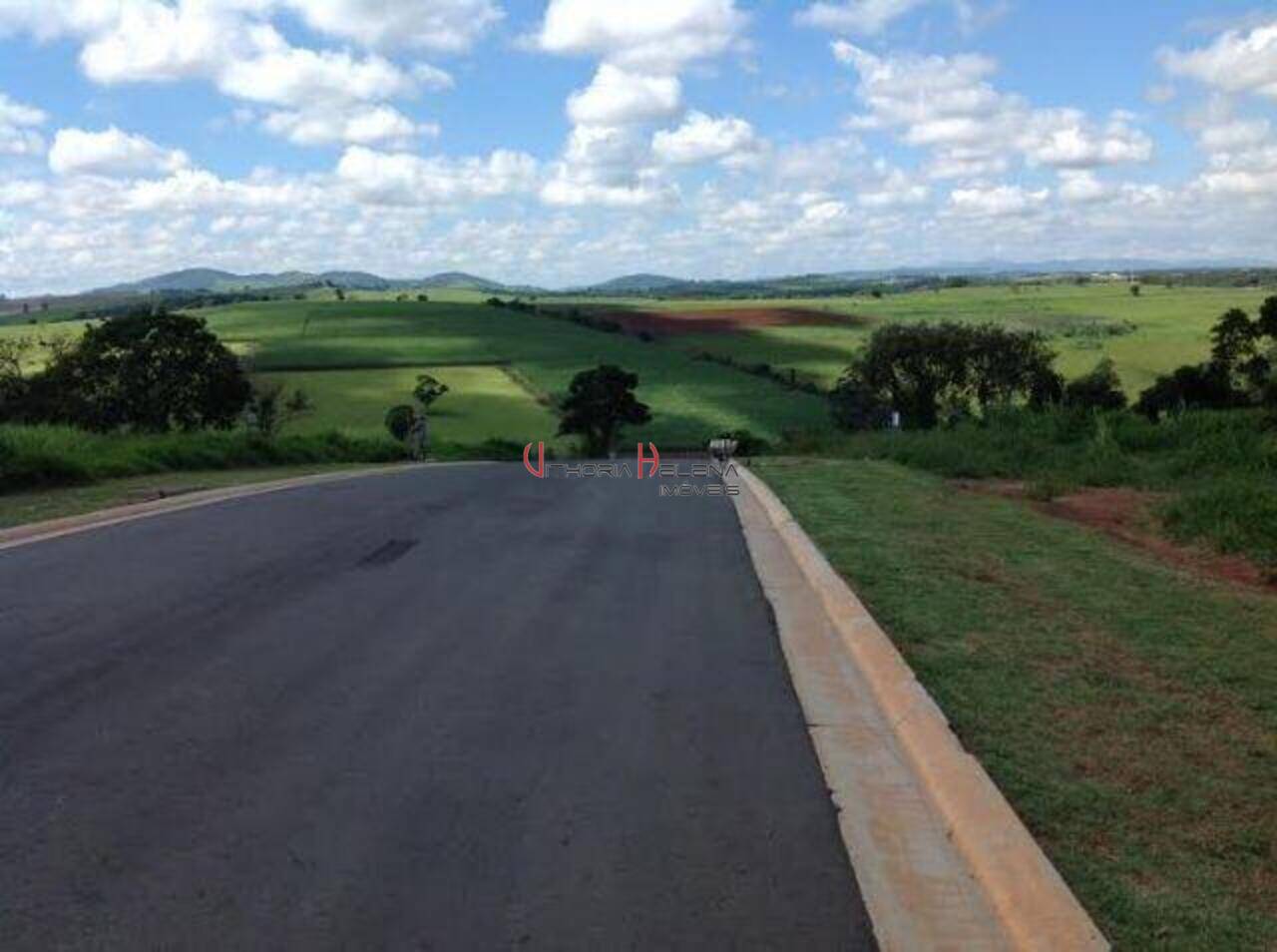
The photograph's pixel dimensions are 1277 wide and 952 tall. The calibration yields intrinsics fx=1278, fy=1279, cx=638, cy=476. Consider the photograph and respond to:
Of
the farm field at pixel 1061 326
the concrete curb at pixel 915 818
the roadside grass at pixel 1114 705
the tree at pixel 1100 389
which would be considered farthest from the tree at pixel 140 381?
the concrete curb at pixel 915 818

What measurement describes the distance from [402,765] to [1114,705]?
3.27 meters

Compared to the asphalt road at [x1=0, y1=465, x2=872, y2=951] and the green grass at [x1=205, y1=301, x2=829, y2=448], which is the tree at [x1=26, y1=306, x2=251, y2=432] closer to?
the green grass at [x1=205, y1=301, x2=829, y2=448]

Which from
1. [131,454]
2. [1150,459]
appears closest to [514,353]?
[131,454]

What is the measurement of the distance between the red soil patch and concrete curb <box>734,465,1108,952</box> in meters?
96.4

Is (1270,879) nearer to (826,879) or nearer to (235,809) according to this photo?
(826,879)

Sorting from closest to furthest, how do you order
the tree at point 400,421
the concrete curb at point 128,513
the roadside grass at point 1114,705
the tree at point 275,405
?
the roadside grass at point 1114,705, the concrete curb at point 128,513, the tree at point 275,405, the tree at point 400,421

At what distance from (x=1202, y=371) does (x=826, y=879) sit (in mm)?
62797

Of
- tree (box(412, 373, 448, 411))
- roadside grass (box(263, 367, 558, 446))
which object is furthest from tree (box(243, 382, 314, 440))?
tree (box(412, 373, 448, 411))

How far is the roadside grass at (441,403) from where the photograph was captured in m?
63.9

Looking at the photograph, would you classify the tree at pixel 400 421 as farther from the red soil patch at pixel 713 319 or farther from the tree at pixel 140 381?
the red soil patch at pixel 713 319

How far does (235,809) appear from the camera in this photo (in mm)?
4484

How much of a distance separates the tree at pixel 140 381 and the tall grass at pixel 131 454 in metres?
18.0

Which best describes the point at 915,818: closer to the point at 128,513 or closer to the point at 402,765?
the point at 402,765

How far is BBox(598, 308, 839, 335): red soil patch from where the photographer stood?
342ft
